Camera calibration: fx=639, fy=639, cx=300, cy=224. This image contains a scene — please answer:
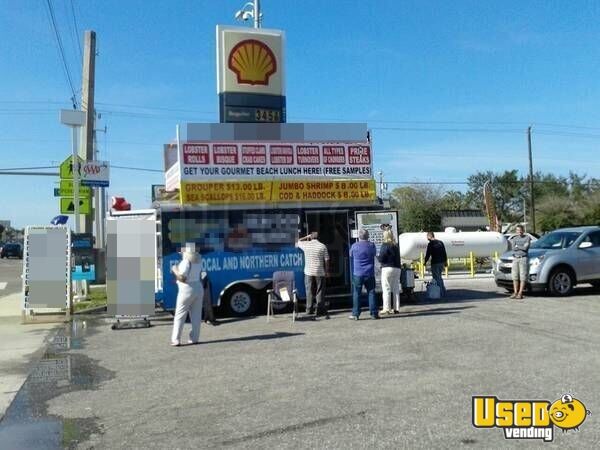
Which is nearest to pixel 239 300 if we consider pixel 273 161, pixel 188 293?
pixel 273 161

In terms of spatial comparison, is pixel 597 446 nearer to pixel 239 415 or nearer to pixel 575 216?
pixel 239 415

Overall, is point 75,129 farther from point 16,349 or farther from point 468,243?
point 468,243

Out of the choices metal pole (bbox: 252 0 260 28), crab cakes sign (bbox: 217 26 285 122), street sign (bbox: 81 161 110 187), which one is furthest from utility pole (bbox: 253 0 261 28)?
street sign (bbox: 81 161 110 187)

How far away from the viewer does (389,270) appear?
42.3 feet

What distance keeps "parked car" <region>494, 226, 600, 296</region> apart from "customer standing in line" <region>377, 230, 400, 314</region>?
428cm

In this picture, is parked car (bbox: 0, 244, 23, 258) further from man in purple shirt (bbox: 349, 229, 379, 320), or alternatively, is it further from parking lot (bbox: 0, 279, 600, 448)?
man in purple shirt (bbox: 349, 229, 379, 320)

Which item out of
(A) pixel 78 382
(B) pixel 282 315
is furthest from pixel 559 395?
(B) pixel 282 315

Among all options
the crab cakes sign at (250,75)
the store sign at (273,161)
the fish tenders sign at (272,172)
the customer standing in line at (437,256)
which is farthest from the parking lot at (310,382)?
the crab cakes sign at (250,75)

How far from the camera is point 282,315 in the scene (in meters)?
13.4

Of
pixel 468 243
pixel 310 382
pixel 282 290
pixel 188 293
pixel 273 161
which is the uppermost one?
pixel 273 161

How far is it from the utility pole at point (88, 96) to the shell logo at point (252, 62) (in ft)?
16.6

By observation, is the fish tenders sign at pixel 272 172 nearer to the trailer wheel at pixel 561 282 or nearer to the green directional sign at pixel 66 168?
the green directional sign at pixel 66 168

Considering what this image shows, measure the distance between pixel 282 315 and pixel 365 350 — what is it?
455 centimetres

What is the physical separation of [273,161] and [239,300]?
121 inches
